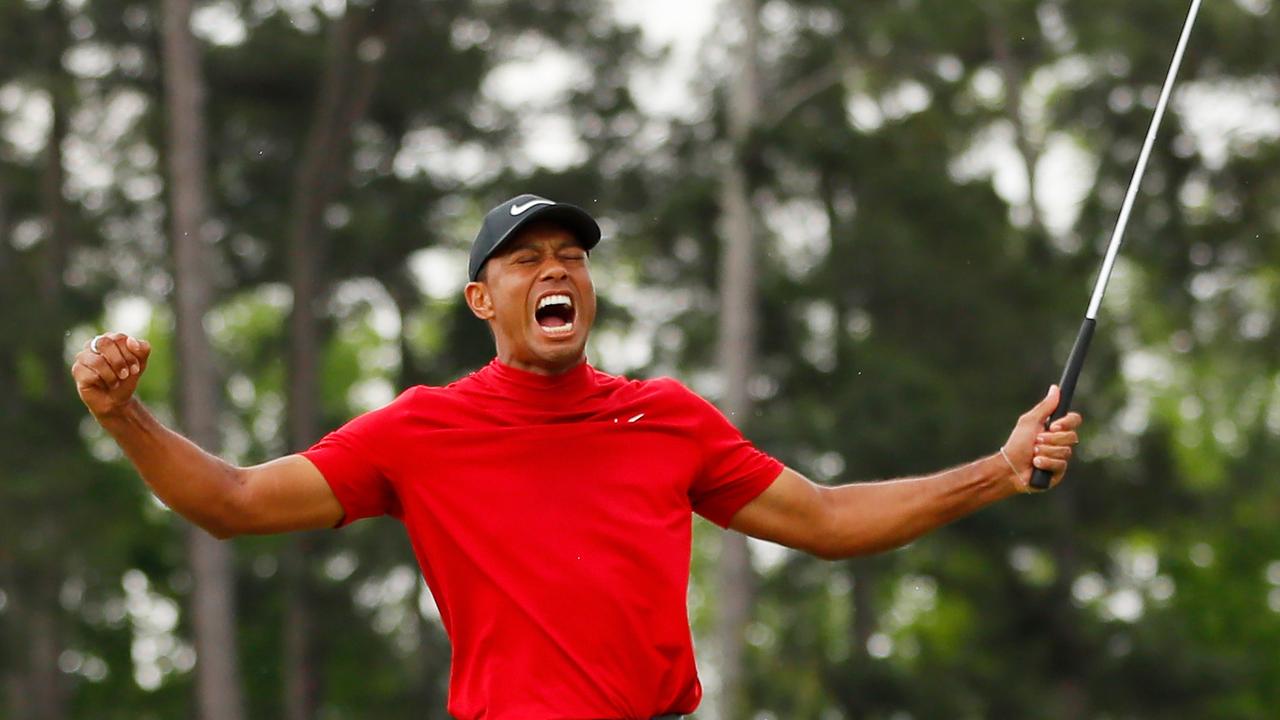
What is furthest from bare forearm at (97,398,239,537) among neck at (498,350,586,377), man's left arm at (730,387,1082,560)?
man's left arm at (730,387,1082,560)

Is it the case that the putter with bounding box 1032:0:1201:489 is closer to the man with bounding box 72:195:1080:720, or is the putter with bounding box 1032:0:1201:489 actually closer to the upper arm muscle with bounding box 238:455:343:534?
the man with bounding box 72:195:1080:720

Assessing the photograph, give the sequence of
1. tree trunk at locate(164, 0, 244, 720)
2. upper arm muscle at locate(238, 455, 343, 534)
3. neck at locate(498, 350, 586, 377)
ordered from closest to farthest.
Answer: upper arm muscle at locate(238, 455, 343, 534), neck at locate(498, 350, 586, 377), tree trunk at locate(164, 0, 244, 720)

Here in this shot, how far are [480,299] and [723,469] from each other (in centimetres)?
62

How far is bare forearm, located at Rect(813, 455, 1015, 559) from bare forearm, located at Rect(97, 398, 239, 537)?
129 cm

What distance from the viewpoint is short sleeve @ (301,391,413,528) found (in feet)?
14.6

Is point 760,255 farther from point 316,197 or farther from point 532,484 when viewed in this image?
point 532,484

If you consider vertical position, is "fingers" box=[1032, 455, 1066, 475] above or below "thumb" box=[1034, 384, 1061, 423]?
below

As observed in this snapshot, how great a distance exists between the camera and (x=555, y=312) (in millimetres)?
4605

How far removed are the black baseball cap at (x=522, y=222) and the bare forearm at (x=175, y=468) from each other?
669 mm

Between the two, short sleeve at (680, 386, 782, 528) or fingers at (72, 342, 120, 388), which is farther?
short sleeve at (680, 386, 782, 528)

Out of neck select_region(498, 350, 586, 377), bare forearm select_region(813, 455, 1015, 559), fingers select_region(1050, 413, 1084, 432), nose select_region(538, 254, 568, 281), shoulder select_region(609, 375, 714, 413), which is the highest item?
nose select_region(538, 254, 568, 281)

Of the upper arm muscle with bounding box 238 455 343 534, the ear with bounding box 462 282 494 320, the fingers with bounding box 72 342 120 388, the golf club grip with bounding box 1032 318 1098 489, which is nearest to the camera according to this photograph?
the fingers with bounding box 72 342 120 388

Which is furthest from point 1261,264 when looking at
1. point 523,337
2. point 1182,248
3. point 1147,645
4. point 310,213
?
point 523,337

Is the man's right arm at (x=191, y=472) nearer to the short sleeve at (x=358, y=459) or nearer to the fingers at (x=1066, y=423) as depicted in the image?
the short sleeve at (x=358, y=459)
